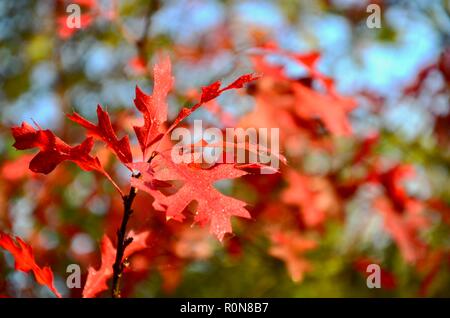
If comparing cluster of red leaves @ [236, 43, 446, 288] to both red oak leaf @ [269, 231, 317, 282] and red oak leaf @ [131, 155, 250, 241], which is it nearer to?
red oak leaf @ [269, 231, 317, 282]

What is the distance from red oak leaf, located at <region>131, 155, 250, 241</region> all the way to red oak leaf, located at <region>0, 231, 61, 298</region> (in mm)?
280

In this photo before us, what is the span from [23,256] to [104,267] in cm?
17

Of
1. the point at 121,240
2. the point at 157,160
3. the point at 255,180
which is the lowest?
the point at 121,240

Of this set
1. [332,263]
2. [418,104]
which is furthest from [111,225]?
[418,104]

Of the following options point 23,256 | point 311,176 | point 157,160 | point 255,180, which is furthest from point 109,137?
point 311,176

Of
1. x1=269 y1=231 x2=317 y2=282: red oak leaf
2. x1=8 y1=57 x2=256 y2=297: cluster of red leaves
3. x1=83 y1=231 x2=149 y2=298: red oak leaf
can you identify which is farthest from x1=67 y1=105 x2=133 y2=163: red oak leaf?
x1=269 y1=231 x2=317 y2=282: red oak leaf

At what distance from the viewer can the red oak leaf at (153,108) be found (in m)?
1.07

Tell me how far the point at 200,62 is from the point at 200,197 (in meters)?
2.31

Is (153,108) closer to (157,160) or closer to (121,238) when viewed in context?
(157,160)

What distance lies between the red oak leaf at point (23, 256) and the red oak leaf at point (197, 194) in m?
0.28

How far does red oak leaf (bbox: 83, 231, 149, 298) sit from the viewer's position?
1193 millimetres

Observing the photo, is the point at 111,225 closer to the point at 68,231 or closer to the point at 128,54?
the point at 68,231

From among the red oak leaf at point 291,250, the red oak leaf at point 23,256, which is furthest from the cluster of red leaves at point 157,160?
the red oak leaf at point 291,250

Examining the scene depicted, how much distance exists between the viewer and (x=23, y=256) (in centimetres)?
112
